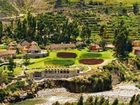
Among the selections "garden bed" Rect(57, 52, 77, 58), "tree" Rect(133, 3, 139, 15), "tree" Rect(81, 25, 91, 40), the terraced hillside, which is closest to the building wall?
"garden bed" Rect(57, 52, 77, 58)

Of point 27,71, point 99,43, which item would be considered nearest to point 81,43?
point 99,43

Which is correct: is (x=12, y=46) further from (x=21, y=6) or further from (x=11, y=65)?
(x=21, y=6)

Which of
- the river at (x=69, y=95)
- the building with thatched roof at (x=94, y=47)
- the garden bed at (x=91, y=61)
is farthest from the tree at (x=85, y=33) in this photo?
the river at (x=69, y=95)

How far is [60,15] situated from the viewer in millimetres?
165000

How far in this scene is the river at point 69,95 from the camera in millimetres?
99312

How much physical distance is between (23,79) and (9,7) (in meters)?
81.6

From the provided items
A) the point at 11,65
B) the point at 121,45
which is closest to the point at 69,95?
the point at 11,65

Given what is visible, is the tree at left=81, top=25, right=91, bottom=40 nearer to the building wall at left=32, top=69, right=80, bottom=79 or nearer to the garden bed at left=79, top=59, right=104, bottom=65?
the garden bed at left=79, top=59, right=104, bottom=65

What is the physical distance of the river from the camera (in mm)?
99312

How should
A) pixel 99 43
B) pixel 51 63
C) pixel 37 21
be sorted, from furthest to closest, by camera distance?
pixel 37 21 → pixel 99 43 → pixel 51 63

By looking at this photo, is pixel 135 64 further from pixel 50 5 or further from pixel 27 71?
pixel 50 5

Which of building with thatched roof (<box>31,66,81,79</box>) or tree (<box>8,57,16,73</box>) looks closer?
building with thatched roof (<box>31,66,81,79</box>)

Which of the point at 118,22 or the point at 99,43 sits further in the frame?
the point at 118,22

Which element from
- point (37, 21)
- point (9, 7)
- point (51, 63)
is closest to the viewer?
point (51, 63)
